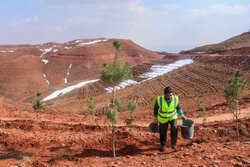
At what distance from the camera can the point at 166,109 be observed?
5227 millimetres

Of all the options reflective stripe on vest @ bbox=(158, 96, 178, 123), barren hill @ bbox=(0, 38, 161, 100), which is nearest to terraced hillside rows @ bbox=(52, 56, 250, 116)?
reflective stripe on vest @ bbox=(158, 96, 178, 123)

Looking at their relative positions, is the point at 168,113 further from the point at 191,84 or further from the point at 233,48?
the point at 233,48

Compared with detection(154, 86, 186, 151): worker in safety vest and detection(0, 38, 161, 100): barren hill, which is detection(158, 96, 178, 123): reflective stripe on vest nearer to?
detection(154, 86, 186, 151): worker in safety vest

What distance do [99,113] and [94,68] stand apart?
2020 inches

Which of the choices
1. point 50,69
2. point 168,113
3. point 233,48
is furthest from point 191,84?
point 50,69

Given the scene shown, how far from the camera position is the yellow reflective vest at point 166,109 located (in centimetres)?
519

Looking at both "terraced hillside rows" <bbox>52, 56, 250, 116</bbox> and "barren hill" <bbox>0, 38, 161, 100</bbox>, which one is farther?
"barren hill" <bbox>0, 38, 161, 100</bbox>

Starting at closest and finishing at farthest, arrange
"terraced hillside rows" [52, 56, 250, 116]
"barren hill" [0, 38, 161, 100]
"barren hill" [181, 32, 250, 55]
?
1. "terraced hillside rows" [52, 56, 250, 116]
2. "barren hill" [181, 32, 250, 55]
3. "barren hill" [0, 38, 161, 100]

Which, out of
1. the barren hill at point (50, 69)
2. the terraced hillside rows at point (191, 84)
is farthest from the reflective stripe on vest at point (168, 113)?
the barren hill at point (50, 69)

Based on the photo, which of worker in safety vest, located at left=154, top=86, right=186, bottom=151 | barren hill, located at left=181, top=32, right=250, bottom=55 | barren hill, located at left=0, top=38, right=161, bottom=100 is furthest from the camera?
barren hill, located at left=0, top=38, right=161, bottom=100

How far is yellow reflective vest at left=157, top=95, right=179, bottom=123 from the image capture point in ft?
17.0

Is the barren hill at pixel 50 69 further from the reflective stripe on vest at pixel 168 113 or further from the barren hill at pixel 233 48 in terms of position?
the reflective stripe on vest at pixel 168 113

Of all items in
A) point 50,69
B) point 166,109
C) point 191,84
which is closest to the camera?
point 166,109

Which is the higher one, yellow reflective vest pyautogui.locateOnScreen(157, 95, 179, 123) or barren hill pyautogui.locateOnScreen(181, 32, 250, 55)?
barren hill pyautogui.locateOnScreen(181, 32, 250, 55)
